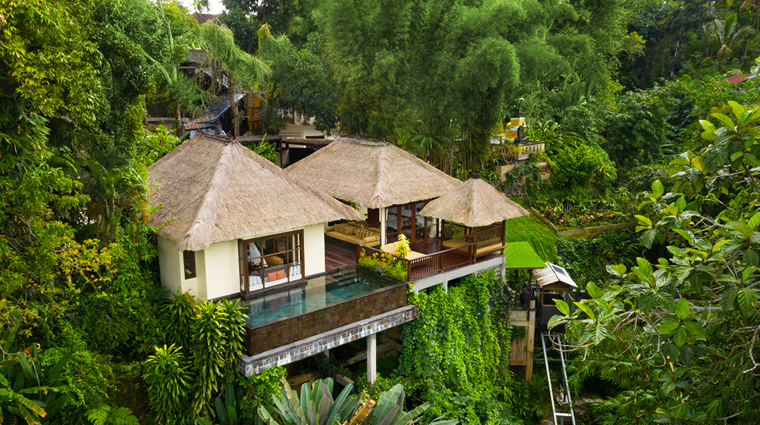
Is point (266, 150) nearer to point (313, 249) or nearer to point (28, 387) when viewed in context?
point (313, 249)

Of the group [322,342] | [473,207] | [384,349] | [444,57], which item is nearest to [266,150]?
[444,57]

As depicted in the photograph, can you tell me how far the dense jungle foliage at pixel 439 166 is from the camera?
23.0 ft

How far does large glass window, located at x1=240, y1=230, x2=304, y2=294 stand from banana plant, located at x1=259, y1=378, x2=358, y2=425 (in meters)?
2.95

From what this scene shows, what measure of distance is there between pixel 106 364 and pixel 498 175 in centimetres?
1820

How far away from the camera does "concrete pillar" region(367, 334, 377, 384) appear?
14.3 meters

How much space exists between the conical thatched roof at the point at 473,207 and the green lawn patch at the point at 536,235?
216 inches

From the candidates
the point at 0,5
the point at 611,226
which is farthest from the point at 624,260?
the point at 0,5

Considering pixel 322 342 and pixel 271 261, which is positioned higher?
pixel 271 261

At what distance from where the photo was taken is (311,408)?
446 inches

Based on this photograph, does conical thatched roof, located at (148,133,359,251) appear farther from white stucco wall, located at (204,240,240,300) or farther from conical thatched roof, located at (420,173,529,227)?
conical thatched roof, located at (420,173,529,227)

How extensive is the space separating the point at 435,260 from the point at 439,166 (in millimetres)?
9519

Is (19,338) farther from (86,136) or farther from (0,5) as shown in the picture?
(0,5)

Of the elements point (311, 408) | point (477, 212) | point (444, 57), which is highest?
point (444, 57)

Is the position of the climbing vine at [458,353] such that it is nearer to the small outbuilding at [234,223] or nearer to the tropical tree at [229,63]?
the small outbuilding at [234,223]
